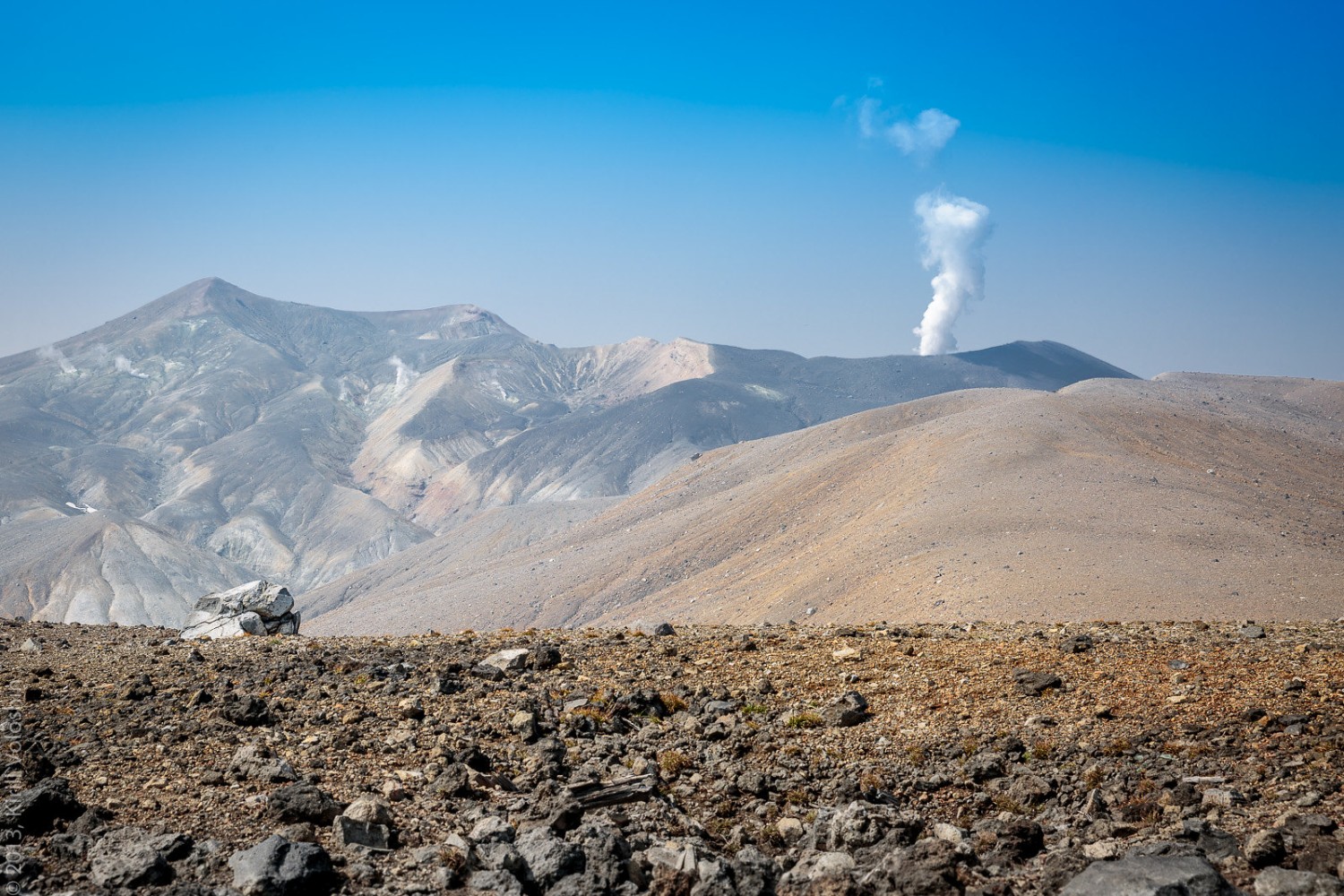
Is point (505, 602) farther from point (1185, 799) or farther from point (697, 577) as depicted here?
point (1185, 799)

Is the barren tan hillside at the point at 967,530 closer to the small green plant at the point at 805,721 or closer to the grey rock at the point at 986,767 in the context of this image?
the small green plant at the point at 805,721

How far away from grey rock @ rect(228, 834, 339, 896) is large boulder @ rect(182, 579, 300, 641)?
1189cm

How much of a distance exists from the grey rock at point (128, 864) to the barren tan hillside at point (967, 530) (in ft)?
83.2

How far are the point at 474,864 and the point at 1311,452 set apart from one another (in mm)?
68592

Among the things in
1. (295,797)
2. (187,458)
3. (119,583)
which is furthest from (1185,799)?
(187,458)

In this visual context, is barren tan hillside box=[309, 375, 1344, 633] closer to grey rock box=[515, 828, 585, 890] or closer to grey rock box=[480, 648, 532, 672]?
grey rock box=[480, 648, 532, 672]

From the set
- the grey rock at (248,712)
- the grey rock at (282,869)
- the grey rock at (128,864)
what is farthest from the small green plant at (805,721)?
the grey rock at (128,864)

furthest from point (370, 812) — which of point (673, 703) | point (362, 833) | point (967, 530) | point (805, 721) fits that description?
point (967, 530)

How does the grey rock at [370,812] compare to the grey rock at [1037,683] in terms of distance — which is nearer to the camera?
the grey rock at [370,812]

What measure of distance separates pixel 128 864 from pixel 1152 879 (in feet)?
24.1

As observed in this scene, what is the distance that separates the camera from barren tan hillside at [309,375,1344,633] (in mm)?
31750

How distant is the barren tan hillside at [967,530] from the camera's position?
31.8 m

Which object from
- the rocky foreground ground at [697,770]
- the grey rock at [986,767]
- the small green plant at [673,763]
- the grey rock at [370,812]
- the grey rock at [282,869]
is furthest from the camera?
the small green plant at [673,763]

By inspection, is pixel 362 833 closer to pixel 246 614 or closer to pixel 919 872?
pixel 919 872
